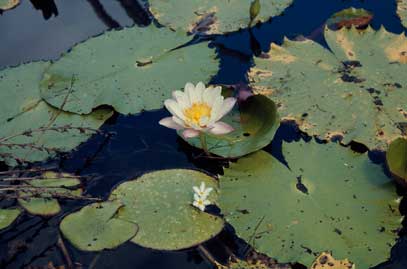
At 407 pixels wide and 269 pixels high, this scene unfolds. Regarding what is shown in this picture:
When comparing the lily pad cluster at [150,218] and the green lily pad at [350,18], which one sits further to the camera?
the green lily pad at [350,18]

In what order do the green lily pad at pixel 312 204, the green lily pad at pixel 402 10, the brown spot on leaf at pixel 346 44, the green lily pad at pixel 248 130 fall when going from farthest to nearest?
the green lily pad at pixel 402 10
the brown spot on leaf at pixel 346 44
the green lily pad at pixel 248 130
the green lily pad at pixel 312 204

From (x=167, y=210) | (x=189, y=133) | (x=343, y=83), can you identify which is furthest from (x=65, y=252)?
(x=343, y=83)

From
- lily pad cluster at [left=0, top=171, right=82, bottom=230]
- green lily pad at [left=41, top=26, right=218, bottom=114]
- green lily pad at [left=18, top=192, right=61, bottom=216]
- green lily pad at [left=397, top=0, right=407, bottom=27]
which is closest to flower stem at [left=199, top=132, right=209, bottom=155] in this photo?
green lily pad at [left=41, top=26, right=218, bottom=114]

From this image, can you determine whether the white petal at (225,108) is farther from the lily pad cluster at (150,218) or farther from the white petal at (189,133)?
the lily pad cluster at (150,218)

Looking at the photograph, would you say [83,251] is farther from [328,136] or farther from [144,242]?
[328,136]

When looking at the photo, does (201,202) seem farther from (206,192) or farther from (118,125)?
(118,125)

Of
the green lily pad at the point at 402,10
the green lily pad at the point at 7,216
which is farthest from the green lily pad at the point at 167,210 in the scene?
the green lily pad at the point at 402,10
